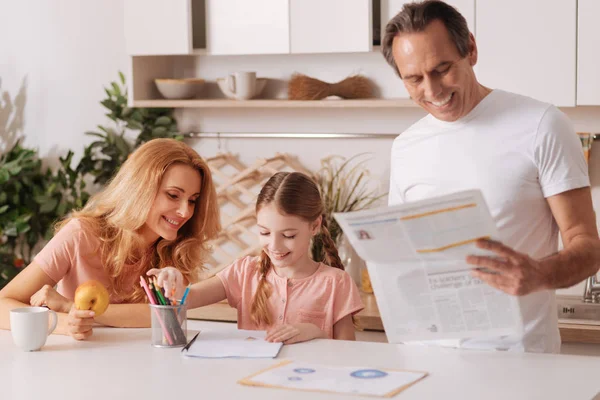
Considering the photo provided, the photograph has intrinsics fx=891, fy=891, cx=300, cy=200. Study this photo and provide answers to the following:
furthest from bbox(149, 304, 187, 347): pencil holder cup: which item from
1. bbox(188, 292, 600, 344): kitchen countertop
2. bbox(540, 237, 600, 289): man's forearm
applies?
bbox(188, 292, 600, 344): kitchen countertop

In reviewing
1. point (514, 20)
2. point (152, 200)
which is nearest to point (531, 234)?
point (152, 200)

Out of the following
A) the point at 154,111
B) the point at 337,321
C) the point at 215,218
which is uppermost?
the point at 154,111

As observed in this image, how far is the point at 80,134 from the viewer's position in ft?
13.9

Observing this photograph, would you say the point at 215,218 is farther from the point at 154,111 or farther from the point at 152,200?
the point at 154,111

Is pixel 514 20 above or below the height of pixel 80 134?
above

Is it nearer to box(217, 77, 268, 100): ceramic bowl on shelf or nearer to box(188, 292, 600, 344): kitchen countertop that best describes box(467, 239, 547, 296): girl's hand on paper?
box(188, 292, 600, 344): kitchen countertop

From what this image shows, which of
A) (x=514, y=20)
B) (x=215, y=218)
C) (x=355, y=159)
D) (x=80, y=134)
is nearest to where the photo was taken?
(x=215, y=218)

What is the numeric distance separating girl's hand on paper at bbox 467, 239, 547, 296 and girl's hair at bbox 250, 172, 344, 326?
722 mm

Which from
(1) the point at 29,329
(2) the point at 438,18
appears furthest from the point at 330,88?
(1) the point at 29,329

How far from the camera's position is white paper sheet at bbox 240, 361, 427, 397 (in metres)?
1.75

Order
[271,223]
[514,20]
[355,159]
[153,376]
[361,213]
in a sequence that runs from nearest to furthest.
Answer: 1. [361,213]
2. [153,376]
3. [271,223]
4. [514,20]
5. [355,159]

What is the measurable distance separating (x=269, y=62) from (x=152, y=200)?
152cm

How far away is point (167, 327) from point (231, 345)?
16cm

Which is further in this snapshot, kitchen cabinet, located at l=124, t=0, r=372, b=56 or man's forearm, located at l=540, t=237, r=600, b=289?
kitchen cabinet, located at l=124, t=0, r=372, b=56
